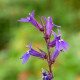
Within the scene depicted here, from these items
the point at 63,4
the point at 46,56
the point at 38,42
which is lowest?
the point at 38,42

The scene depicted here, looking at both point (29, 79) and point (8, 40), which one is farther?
point (8, 40)

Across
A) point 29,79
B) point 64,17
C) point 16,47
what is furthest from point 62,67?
point 64,17

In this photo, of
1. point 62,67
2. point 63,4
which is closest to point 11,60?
point 62,67

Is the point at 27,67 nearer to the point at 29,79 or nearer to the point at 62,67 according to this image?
the point at 29,79

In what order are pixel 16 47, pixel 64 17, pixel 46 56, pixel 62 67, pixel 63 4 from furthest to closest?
pixel 63 4 → pixel 64 17 → pixel 16 47 → pixel 62 67 → pixel 46 56

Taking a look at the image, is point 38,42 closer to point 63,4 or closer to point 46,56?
point 63,4

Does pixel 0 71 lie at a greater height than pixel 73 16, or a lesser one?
lesser

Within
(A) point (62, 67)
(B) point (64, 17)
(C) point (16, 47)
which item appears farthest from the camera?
(B) point (64, 17)
